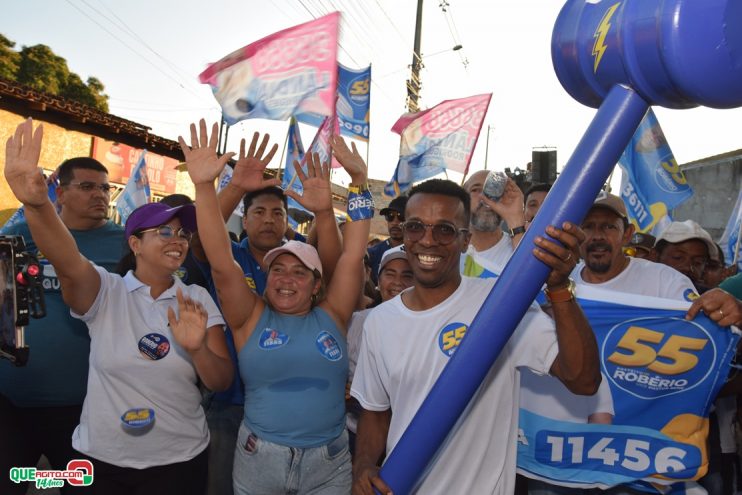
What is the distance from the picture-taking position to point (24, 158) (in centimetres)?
222

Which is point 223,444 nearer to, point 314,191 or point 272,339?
point 272,339

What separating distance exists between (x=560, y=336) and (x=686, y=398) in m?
1.24

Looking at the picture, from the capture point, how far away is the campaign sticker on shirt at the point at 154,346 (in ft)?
8.25

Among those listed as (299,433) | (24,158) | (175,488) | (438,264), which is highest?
(24,158)

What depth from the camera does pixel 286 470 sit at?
7.92 feet

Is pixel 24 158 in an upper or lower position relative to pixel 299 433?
upper

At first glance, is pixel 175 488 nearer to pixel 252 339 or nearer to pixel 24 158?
pixel 252 339

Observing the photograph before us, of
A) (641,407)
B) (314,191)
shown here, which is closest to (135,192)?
(314,191)

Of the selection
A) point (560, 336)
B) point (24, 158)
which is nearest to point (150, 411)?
point (24, 158)

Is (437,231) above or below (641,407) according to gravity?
above

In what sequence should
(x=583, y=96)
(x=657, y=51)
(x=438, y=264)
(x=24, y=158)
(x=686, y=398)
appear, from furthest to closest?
(x=686, y=398) < (x=24, y=158) < (x=438, y=264) < (x=583, y=96) < (x=657, y=51)

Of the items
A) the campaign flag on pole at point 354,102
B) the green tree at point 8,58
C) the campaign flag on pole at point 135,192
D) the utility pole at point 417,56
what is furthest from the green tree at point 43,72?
the campaign flag on pole at point 135,192

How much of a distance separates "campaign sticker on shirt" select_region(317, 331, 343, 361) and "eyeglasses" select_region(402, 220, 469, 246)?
0.81m

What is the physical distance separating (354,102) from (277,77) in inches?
150
